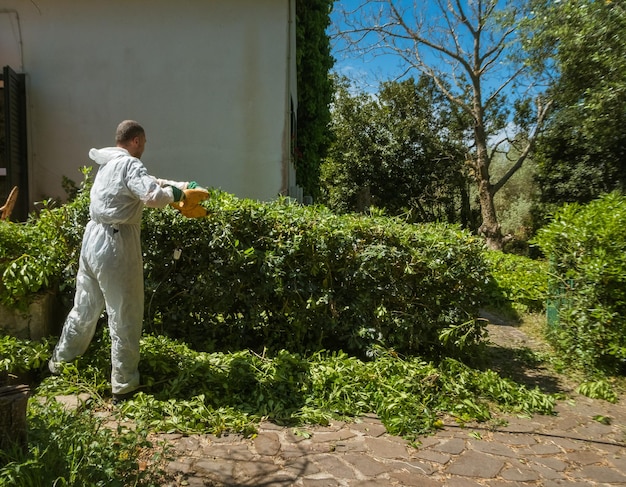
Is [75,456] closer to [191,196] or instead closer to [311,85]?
[191,196]

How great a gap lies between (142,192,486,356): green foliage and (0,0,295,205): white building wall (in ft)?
11.9

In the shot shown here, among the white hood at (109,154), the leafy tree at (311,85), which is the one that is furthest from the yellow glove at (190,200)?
the leafy tree at (311,85)

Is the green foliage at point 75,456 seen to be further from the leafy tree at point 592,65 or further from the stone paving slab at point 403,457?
the leafy tree at point 592,65

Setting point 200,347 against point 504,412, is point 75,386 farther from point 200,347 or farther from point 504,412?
point 504,412

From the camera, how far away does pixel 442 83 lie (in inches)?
818

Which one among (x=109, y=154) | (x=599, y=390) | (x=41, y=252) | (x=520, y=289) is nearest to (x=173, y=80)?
(x=41, y=252)

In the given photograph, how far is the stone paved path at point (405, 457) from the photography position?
9.44 feet

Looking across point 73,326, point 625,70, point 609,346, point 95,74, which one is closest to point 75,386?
point 73,326

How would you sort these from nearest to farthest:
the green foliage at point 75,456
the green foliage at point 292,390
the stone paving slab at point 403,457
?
the green foliage at point 75,456, the stone paving slab at point 403,457, the green foliage at point 292,390

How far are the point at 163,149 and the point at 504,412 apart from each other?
6567 millimetres

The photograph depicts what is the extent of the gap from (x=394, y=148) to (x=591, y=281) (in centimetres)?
1731

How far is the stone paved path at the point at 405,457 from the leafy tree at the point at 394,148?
18.4m

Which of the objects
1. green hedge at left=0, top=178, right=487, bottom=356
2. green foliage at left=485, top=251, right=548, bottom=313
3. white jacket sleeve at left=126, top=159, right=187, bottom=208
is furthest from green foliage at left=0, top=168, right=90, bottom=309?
green foliage at left=485, top=251, right=548, bottom=313

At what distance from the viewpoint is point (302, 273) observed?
466 cm
